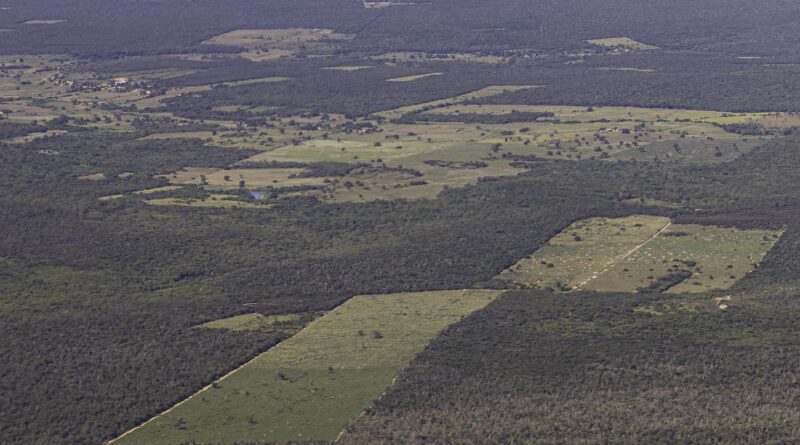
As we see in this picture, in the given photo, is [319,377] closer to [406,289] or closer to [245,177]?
[406,289]

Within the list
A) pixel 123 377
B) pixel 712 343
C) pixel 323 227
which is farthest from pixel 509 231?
pixel 123 377

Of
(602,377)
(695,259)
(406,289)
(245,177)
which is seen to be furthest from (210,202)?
(602,377)

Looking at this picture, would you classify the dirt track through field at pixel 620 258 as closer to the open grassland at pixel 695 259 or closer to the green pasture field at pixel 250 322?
the open grassland at pixel 695 259

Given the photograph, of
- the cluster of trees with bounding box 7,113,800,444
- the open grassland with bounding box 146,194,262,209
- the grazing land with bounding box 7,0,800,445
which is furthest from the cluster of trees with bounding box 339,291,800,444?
the open grassland with bounding box 146,194,262,209

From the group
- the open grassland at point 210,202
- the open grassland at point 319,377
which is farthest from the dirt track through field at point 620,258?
the open grassland at point 210,202

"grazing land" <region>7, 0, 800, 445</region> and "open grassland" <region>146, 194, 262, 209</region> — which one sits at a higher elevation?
"grazing land" <region>7, 0, 800, 445</region>

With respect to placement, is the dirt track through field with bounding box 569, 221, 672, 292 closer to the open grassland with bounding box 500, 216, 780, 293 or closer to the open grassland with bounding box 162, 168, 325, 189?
the open grassland with bounding box 500, 216, 780, 293

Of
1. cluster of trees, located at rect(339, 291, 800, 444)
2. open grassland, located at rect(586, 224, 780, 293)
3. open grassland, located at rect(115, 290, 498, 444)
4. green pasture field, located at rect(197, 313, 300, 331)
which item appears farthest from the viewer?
open grassland, located at rect(586, 224, 780, 293)
